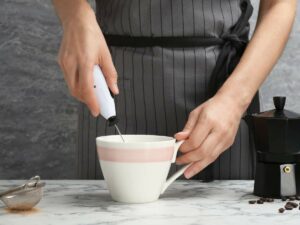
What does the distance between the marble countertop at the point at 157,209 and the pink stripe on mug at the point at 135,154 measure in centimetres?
8

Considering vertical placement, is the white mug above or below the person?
below

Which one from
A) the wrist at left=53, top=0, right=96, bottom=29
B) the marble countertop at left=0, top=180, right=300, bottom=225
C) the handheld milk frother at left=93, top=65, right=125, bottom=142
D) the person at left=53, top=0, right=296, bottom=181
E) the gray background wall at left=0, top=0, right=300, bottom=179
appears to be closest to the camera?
the marble countertop at left=0, top=180, right=300, bottom=225

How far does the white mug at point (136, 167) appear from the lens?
0.99 metres

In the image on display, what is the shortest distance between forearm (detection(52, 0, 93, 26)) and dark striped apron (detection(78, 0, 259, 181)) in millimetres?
196

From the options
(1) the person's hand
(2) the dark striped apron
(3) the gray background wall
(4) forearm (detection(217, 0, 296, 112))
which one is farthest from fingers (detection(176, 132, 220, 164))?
(3) the gray background wall

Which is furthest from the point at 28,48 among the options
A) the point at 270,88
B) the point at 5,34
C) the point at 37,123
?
the point at 270,88

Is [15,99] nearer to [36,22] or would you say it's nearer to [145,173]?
[36,22]

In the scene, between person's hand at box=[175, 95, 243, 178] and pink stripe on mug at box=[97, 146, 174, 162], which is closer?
pink stripe on mug at box=[97, 146, 174, 162]

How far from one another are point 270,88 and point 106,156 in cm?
126

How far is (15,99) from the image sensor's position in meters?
2.05

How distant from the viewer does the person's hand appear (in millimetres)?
1105

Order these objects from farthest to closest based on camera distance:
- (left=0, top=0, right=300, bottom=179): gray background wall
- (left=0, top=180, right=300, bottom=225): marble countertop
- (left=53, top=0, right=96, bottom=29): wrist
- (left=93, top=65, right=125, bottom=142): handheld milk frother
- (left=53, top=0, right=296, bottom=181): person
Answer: (left=0, top=0, right=300, bottom=179): gray background wall → (left=53, top=0, right=296, bottom=181): person → (left=53, top=0, right=96, bottom=29): wrist → (left=93, top=65, right=125, bottom=142): handheld milk frother → (left=0, top=180, right=300, bottom=225): marble countertop

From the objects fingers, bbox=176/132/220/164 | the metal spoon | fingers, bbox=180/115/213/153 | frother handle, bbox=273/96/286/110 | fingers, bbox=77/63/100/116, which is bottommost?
the metal spoon

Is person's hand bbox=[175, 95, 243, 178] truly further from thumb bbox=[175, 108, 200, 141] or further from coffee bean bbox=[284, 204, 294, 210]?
coffee bean bbox=[284, 204, 294, 210]
